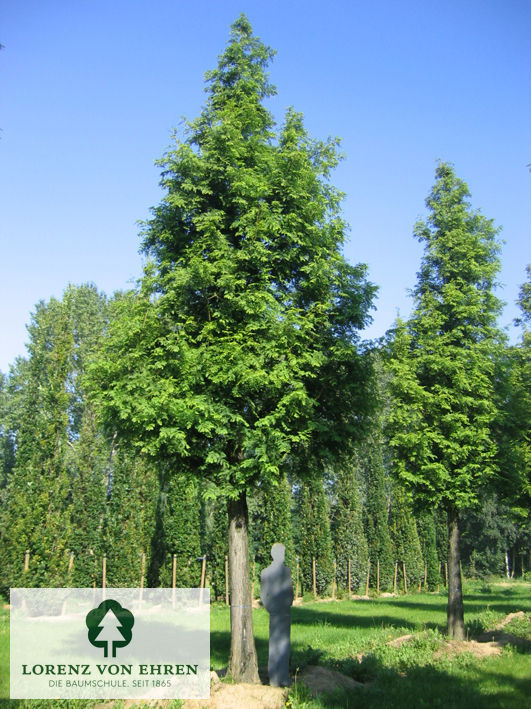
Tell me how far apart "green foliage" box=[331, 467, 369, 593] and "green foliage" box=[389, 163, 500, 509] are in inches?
639

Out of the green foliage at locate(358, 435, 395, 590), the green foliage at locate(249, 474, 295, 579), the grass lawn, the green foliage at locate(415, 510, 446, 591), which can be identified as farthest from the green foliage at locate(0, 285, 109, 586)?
the green foliage at locate(415, 510, 446, 591)

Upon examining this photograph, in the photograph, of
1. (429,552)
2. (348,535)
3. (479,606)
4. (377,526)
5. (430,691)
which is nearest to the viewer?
(430,691)

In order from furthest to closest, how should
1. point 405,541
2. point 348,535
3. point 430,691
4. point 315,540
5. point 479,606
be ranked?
point 405,541 → point 348,535 → point 315,540 → point 479,606 → point 430,691

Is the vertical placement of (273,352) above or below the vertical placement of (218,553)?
above

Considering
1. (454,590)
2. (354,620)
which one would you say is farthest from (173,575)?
(454,590)

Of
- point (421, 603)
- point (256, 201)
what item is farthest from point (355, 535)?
point (256, 201)

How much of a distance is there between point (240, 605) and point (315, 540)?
20.5 meters

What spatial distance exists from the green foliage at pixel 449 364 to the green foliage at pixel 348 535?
16232mm

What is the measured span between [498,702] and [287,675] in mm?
3130

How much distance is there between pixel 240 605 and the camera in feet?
29.3

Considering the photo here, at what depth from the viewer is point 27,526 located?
1894 centimetres

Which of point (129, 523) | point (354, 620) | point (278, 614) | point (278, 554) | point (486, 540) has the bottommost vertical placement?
point (486, 540)

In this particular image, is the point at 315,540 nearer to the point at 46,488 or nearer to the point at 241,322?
the point at 46,488

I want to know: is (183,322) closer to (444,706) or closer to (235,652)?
(235,652)
